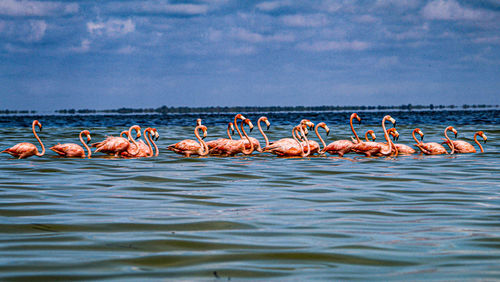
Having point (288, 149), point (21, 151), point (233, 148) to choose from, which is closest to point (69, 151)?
point (21, 151)

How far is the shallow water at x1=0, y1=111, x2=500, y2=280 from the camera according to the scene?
5.43 m

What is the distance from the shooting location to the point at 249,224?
294 inches

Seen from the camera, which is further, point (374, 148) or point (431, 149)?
point (431, 149)

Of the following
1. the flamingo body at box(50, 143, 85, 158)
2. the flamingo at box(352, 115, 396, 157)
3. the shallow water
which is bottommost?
the shallow water

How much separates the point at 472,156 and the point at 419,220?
11.4 m

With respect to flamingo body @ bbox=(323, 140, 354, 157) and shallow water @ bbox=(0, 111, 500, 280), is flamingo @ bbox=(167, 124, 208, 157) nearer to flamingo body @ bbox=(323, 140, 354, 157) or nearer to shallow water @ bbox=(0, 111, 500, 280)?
flamingo body @ bbox=(323, 140, 354, 157)

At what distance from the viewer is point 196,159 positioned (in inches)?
691

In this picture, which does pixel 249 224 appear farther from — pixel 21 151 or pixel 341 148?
pixel 21 151

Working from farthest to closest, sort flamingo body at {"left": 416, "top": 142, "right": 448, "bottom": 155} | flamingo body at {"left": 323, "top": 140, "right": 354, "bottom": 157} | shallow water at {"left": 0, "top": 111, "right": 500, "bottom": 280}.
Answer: flamingo body at {"left": 416, "top": 142, "right": 448, "bottom": 155} → flamingo body at {"left": 323, "top": 140, "right": 354, "bottom": 157} → shallow water at {"left": 0, "top": 111, "right": 500, "bottom": 280}

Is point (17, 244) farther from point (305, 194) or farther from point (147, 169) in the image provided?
point (147, 169)

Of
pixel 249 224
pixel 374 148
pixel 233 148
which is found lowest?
pixel 249 224

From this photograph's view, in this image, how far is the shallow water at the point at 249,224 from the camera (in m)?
5.43

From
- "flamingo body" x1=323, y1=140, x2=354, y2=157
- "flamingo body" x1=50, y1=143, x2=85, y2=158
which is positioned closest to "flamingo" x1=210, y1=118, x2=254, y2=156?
"flamingo body" x1=323, y1=140, x2=354, y2=157

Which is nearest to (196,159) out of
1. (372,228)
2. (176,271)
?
(372,228)
